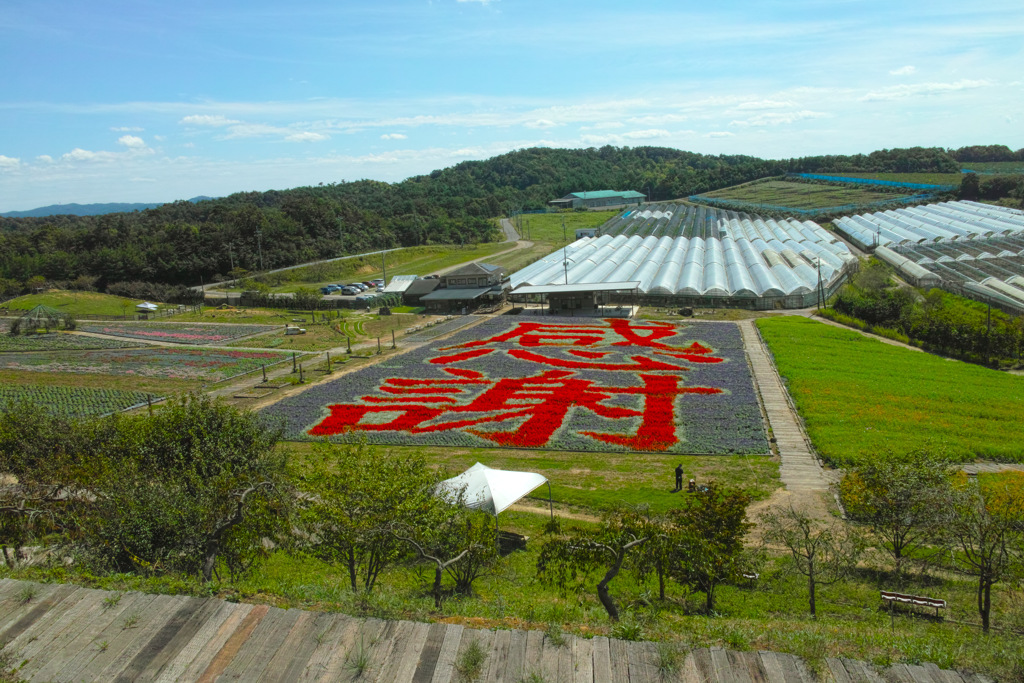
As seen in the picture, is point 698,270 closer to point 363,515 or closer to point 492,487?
point 492,487

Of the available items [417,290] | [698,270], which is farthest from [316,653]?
[698,270]

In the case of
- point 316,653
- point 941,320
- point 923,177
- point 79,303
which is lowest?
point 941,320

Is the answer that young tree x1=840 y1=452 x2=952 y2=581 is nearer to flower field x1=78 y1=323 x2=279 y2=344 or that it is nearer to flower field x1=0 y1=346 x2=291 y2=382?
flower field x1=0 y1=346 x2=291 y2=382

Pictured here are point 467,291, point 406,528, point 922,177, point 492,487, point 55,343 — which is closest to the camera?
point 406,528

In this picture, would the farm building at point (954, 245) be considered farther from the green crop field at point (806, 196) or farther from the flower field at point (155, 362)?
the flower field at point (155, 362)

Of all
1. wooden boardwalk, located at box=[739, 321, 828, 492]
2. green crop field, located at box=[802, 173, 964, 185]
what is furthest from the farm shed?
green crop field, located at box=[802, 173, 964, 185]

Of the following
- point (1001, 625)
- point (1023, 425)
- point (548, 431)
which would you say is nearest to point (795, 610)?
point (1001, 625)
